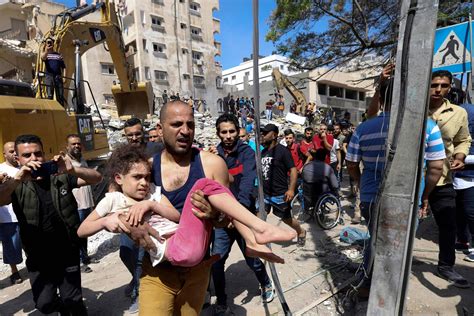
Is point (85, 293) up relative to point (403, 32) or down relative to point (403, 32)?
down

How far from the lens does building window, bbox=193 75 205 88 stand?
33.7 m

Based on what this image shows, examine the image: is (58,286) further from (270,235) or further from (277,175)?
(277,175)

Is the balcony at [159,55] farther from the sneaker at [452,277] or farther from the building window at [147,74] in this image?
the sneaker at [452,277]

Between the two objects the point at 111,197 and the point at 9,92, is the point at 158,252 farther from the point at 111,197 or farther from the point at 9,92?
the point at 9,92

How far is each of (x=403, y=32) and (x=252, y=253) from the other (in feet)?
4.95

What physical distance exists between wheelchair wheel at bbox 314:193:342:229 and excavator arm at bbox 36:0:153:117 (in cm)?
587

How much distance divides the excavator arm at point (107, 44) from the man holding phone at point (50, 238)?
13.9 feet

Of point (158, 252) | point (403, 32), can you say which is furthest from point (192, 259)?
point (403, 32)

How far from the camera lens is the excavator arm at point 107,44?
6771 mm

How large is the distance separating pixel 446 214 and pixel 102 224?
3384mm

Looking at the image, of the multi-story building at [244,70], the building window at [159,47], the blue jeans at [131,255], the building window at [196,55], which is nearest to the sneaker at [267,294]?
the blue jeans at [131,255]

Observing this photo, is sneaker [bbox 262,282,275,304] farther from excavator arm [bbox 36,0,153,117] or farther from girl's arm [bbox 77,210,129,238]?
excavator arm [bbox 36,0,153,117]

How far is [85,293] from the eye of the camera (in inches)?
146

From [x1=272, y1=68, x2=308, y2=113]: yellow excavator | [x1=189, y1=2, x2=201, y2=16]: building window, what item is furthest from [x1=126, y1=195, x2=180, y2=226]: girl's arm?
[x1=189, y1=2, x2=201, y2=16]: building window
